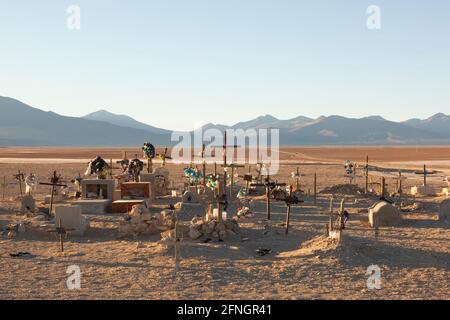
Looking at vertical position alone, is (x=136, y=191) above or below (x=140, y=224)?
above

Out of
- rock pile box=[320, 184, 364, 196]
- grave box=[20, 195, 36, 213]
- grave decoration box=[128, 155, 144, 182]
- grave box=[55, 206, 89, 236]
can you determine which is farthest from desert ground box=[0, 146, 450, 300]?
rock pile box=[320, 184, 364, 196]

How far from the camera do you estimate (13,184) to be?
3719 centimetres

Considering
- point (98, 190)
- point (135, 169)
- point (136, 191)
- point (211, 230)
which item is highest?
point (135, 169)

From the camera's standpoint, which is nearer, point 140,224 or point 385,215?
point 140,224

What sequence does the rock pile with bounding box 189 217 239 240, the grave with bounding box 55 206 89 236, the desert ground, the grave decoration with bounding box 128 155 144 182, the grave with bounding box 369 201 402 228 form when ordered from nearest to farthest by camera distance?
the desert ground
the rock pile with bounding box 189 217 239 240
the grave with bounding box 55 206 89 236
the grave with bounding box 369 201 402 228
the grave decoration with bounding box 128 155 144 182

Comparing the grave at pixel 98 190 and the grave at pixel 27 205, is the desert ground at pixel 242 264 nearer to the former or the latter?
the grave at pixel 27 205

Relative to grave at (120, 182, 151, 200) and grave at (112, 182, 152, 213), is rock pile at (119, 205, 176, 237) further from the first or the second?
grave at (120, 182, 151, 200)

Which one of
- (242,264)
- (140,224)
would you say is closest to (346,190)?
(140,224)

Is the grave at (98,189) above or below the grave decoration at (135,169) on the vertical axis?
below

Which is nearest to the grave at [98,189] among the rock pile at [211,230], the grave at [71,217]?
the grave at [71,217]

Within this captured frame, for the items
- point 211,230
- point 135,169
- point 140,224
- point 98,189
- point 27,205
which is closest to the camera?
point 211,230

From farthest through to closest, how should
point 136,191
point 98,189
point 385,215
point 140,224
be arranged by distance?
point 136,191, point 98,189, point 385,215, point 140,224

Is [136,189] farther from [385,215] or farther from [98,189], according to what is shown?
[385,215]

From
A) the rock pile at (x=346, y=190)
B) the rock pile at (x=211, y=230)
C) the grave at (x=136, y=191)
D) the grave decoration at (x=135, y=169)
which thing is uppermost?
the grave decoration at (x=135, y=169)
